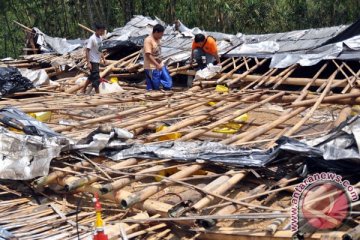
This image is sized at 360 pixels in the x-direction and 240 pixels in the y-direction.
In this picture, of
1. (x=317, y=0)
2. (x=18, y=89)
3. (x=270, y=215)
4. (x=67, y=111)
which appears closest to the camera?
(x=270, y=215)

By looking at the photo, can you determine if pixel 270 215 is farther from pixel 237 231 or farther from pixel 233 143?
pixel 233 143

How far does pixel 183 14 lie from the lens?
17797mm

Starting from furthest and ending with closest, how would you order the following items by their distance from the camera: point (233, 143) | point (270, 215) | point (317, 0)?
point (317, 0) < point (233, 143) < point (270, 215)

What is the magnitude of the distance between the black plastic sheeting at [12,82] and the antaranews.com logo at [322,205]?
5806 mm

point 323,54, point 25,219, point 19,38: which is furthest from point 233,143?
point 19,38

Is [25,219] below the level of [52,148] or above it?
below

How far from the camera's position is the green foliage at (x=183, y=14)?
16016mm

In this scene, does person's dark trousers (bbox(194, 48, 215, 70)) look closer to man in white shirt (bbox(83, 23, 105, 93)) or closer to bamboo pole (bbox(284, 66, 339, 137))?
man in white shirt (bbox(83, 23, 105, 93))

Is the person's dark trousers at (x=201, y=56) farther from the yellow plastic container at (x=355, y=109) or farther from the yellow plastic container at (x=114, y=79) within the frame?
the yellow plastic container at (x=355, y=109)

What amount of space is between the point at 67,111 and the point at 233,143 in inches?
105

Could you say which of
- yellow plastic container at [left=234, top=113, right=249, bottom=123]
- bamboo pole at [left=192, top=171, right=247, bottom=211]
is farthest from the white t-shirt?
bamboo pole at [left=192, top=171, right=247, bottom=211]

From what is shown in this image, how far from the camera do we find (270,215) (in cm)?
329

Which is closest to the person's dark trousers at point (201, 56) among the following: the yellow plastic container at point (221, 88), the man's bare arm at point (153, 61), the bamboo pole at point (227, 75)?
the bamboo pole at point (227, 75)

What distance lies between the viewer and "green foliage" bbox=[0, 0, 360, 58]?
1602 centimetres
